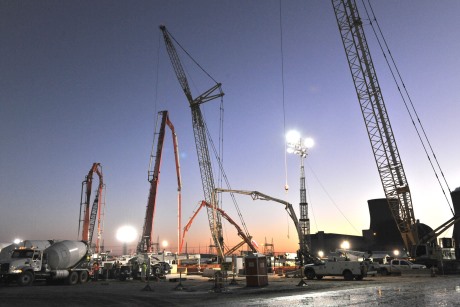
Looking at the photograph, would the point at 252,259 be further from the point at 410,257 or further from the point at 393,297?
the point at 410,257

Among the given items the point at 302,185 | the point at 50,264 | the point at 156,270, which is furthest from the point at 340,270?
the point at 302,185

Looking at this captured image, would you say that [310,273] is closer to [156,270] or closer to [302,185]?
[156,270]

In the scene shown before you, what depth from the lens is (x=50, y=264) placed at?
31359 mm

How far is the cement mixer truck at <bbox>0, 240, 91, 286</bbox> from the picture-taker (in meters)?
28.8

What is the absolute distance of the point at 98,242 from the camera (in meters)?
84.6

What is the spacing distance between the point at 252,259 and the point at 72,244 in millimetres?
17130

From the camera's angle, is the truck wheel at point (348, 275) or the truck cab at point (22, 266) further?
the truck wheel at point (348, 275)

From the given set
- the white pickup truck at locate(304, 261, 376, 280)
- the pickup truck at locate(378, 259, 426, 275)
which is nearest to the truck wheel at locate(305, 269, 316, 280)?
the white pickup truck at locate(304, 261, 376, 280)

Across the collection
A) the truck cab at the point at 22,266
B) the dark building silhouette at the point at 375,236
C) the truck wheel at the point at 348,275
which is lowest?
the truck wheel at the point at 348,275

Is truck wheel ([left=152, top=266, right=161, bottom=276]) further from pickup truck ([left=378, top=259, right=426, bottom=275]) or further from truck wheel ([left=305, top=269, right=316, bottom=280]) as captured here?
pickup truck ([left=378, top=259, right=426, bottom=275])

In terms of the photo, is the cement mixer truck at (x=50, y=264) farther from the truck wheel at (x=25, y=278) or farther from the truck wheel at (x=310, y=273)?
the truck wheel at (x=310, y=273)

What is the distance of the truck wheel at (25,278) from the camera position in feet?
94.2

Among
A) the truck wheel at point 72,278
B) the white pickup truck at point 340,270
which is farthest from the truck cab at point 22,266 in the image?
the white pickup truck at point 340,270

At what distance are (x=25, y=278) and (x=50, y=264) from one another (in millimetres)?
2431
